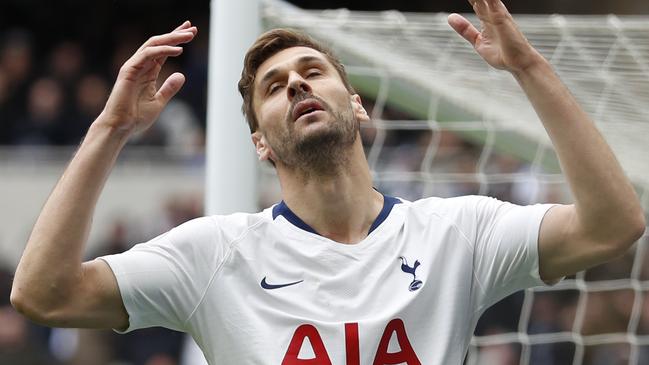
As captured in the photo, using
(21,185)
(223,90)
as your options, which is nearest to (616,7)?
(21,185)

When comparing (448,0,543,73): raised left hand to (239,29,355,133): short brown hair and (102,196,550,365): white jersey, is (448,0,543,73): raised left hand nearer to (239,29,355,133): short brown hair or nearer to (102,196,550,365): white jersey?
(102,196,550,365): white jersey

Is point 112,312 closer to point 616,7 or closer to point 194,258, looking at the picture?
point 194,258

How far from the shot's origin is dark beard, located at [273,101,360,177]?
2938mm

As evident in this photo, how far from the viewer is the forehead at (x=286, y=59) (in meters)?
3.13

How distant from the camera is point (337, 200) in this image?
2971 mm

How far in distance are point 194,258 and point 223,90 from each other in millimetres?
1141

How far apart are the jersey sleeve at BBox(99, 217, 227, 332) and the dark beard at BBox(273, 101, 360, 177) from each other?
280mm

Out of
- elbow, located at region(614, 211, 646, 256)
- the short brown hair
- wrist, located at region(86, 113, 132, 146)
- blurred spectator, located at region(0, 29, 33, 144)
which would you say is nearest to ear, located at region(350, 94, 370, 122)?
the short brown hair

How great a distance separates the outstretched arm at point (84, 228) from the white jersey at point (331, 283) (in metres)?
0.07

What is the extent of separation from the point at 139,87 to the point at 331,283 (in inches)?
26.3

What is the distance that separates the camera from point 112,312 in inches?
107

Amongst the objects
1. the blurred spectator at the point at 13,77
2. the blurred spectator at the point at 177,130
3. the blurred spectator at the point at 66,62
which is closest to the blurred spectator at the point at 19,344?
the blurred spectator at the point at 177,130

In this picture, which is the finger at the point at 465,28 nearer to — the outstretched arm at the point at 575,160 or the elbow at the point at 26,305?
the outstretched arm at the point at 575,160

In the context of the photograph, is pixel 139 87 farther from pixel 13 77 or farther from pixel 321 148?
pixel 13 77
